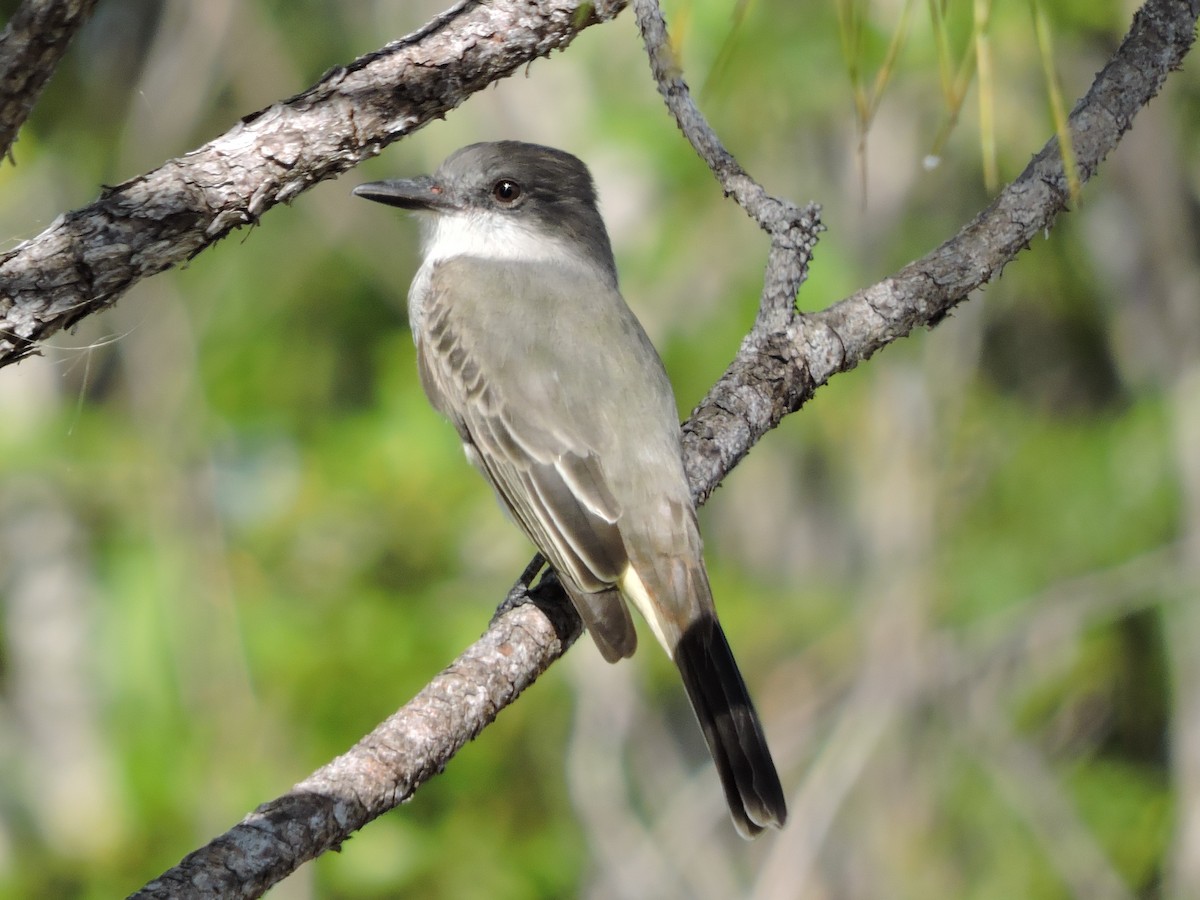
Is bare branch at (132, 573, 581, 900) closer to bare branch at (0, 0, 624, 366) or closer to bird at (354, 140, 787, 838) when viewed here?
bird at (354, 140, 787, 838)

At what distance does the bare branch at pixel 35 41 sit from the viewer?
202 cm

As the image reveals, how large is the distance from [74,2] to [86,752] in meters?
5.98

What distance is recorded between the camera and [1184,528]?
6684 mm

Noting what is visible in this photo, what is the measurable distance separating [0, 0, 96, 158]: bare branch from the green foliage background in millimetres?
3151

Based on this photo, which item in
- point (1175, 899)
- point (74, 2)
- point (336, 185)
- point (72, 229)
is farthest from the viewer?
point (336, 185)

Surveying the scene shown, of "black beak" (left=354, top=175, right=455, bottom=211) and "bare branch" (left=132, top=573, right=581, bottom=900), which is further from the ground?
"black beak" (left=354, top=175, right=455, bottom=211)

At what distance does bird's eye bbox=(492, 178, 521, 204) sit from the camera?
4730 millimetres

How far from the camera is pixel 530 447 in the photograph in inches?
154

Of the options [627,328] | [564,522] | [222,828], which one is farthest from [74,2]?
[222,828]

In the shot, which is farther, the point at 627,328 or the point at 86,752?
the point at 86,752

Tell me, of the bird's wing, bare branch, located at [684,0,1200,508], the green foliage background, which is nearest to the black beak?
the bird's wing

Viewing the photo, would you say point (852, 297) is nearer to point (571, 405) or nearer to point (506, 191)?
point (571, 405)

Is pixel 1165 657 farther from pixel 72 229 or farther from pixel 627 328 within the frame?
pixel 72 229

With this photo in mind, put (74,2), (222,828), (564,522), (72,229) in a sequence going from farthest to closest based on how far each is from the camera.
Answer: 1. (222,828)
2. (564,522)
3. (72,229)
4. (74,2)
